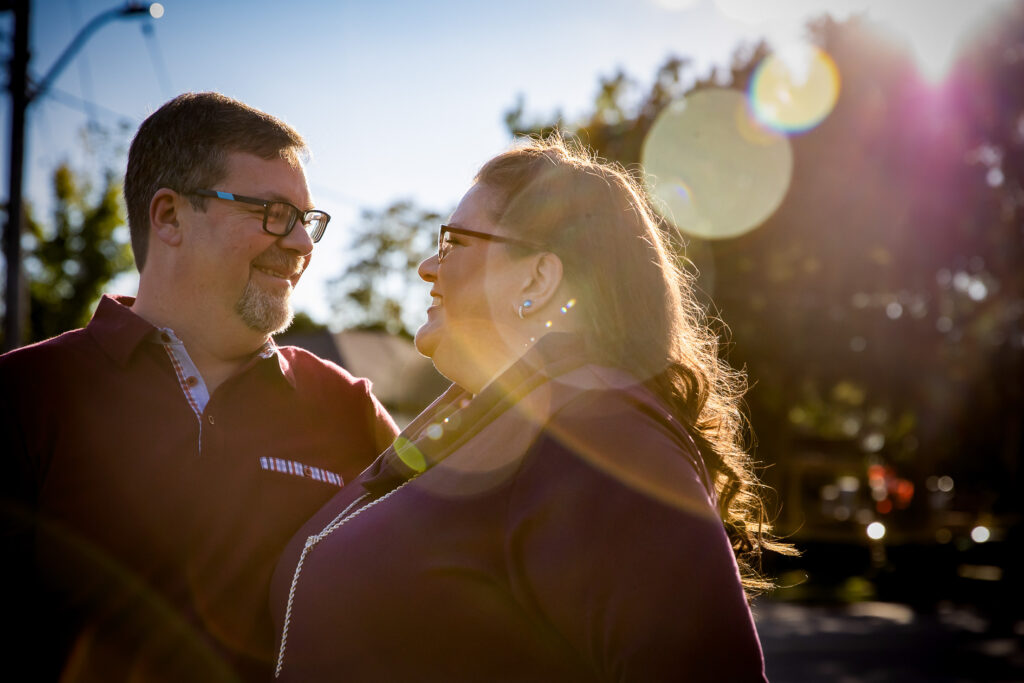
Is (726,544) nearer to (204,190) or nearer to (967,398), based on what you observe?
(204,190)

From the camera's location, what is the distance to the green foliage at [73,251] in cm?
2602

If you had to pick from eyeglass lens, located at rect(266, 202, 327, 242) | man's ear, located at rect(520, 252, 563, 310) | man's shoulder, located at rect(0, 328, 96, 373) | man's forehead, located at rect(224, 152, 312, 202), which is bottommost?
man's shoulder, located at rect(0, 328, 96, 373)

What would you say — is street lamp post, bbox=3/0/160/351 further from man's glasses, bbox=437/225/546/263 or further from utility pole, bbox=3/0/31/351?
man's glasses, bbox=437/225/546/263

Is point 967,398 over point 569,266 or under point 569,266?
under

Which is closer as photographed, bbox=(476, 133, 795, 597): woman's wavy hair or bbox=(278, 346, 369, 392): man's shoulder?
bbox=(476, 133, 795, 597): woman's wavy hair

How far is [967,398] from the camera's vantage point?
79.7 feet

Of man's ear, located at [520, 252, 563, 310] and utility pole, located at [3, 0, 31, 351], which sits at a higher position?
utility pole, located at [3, 0, 31, 351]

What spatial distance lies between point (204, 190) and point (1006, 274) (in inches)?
616

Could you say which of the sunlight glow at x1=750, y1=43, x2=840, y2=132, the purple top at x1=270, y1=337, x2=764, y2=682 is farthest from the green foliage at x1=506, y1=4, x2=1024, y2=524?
the purple top at x1=270, y1=337, x2=764, y2=682

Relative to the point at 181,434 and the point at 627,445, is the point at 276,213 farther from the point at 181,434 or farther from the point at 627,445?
the point at 627,445

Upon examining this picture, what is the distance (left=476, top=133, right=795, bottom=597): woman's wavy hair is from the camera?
171 centimetres

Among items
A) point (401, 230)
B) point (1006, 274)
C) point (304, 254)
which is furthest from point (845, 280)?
point (401, 230)

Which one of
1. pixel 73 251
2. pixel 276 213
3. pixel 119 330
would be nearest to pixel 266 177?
pixel 276 213

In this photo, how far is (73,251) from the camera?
2644 centimetres
